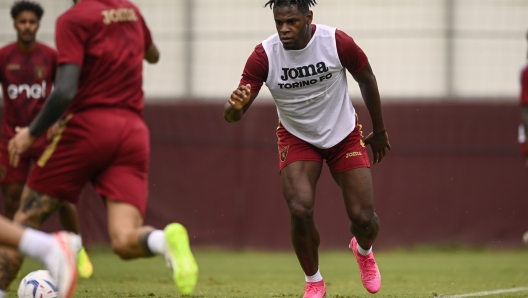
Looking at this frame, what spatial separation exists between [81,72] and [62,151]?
0.53 m

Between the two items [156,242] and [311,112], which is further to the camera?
[311,112]

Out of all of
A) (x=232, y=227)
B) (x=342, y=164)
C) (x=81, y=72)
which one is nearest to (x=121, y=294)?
(x=342, y=164)

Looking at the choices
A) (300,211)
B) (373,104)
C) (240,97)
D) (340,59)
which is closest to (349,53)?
(340,59)

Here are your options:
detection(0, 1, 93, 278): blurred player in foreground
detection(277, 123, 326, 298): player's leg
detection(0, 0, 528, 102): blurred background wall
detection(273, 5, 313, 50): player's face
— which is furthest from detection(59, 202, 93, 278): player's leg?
detection(0, 0, 528, 102): blurred background wall

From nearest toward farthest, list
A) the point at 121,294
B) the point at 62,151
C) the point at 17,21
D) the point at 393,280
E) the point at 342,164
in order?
the point at 62,151 → the point at 342,164 → the point at 121,294 → the point at 17,21 → the point at 393,280

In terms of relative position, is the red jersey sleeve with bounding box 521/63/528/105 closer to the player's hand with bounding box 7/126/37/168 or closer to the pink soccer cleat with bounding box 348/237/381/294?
the pink soccer cleat with bounding box 348/237/381/294

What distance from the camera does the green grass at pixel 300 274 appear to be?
322 inches

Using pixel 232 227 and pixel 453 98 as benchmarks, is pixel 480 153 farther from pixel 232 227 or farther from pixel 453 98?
pixel 232 227

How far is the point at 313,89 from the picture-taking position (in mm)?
6988

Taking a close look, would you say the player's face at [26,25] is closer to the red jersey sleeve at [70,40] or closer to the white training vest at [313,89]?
the white training vest at [313,89]

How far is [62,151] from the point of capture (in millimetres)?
5223

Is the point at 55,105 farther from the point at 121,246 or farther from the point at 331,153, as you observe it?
the point at 331,153

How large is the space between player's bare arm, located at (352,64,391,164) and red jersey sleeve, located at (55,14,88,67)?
272cm

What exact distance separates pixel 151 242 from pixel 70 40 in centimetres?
137
